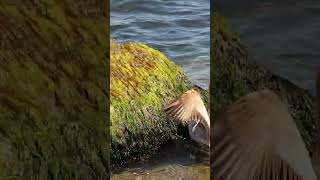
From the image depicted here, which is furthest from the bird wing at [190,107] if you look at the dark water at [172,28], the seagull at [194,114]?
the dark water at [172,28]

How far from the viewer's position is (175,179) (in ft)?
7.82

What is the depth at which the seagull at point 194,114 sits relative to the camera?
7.72ft

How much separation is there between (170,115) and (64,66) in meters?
0.95

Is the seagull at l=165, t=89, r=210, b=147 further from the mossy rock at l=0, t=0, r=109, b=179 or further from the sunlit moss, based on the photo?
the mossy rock at l=0, t=0, r=109, b=179

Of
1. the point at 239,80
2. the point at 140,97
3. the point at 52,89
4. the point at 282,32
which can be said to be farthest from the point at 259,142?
the point at 140,97

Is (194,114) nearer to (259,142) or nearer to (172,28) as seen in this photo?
(172,28)

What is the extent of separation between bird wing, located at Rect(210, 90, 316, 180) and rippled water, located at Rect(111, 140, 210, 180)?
0.81 meters

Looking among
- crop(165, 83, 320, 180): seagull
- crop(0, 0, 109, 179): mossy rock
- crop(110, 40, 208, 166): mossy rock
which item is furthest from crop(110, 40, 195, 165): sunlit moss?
crop(165, 83, 320, 180): seagull

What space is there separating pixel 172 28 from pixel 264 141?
44.7 inches

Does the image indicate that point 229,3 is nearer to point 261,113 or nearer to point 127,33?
point 261,113

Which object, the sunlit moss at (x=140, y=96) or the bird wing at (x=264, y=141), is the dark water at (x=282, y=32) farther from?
the sunlit moss at (x=140, y=96)

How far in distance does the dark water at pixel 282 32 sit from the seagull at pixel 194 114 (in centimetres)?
83

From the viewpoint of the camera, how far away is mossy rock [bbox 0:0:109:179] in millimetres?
1543

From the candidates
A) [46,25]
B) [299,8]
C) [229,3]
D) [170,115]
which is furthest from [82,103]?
[170,115]
